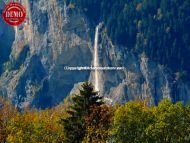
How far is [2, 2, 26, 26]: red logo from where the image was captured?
354 ft

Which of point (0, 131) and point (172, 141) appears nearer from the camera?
point (172, 141)

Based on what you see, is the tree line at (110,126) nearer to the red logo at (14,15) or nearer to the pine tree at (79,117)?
the pine tree at (79,117)

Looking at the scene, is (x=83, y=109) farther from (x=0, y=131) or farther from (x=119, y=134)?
(x=0, y=131)

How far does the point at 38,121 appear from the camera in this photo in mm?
81125

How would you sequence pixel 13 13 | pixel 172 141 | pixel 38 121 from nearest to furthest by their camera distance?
pixel 172 141, pixel 38 121, pixel 13 13

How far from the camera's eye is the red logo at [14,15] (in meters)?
108

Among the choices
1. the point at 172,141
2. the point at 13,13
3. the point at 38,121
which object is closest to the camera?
the point at 172,141

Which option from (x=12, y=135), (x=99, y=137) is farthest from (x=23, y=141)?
(x=99, y=137)

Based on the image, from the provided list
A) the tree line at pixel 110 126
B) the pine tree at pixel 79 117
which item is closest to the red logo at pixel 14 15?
the tree line at pixel 110 126

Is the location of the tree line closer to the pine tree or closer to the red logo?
the pine tree

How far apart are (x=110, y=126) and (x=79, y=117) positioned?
120 inches

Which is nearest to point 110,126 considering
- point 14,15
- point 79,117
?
point 79,117

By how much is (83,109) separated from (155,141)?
23.9 feet

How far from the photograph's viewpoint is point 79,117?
78.1m
